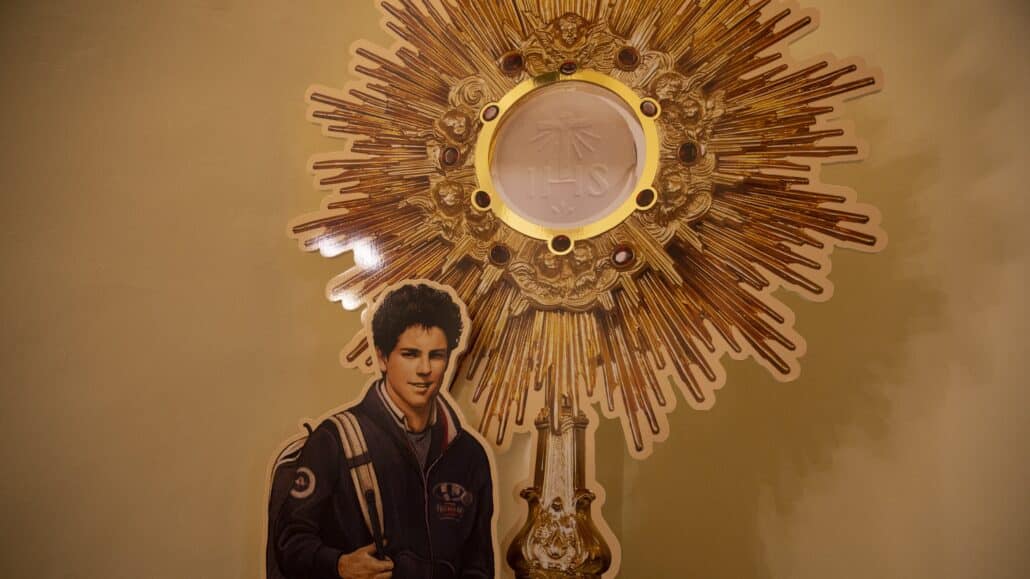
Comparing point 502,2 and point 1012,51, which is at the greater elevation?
point 502,2

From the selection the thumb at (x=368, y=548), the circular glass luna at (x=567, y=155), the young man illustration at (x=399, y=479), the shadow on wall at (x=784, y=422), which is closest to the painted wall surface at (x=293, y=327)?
the shadow on wall at (x=784, y=422)

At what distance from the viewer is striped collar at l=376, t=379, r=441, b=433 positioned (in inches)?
69.8

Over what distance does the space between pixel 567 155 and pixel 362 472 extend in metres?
0.92

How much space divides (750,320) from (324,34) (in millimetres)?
1501

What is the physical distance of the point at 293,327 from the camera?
205 cm

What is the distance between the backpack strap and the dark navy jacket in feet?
0.04

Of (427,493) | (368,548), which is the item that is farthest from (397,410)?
(368,548)

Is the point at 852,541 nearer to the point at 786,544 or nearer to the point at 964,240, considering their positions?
the point at 786,544

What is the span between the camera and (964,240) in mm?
1637

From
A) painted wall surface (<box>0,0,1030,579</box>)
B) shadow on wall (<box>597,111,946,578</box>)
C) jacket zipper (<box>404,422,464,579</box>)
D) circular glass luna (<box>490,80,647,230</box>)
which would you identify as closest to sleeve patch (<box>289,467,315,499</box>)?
painted wall surface (<box>0,0,1030,579</box>)

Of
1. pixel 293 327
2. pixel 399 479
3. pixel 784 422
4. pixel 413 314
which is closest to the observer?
pixel 784 422

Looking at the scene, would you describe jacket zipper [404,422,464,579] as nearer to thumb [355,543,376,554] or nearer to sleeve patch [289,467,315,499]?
thumb [355,543,376,554]

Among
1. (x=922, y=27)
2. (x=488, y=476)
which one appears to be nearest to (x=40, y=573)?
(x=488, y=476)

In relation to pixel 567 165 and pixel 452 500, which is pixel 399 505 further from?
pixel 567 165
